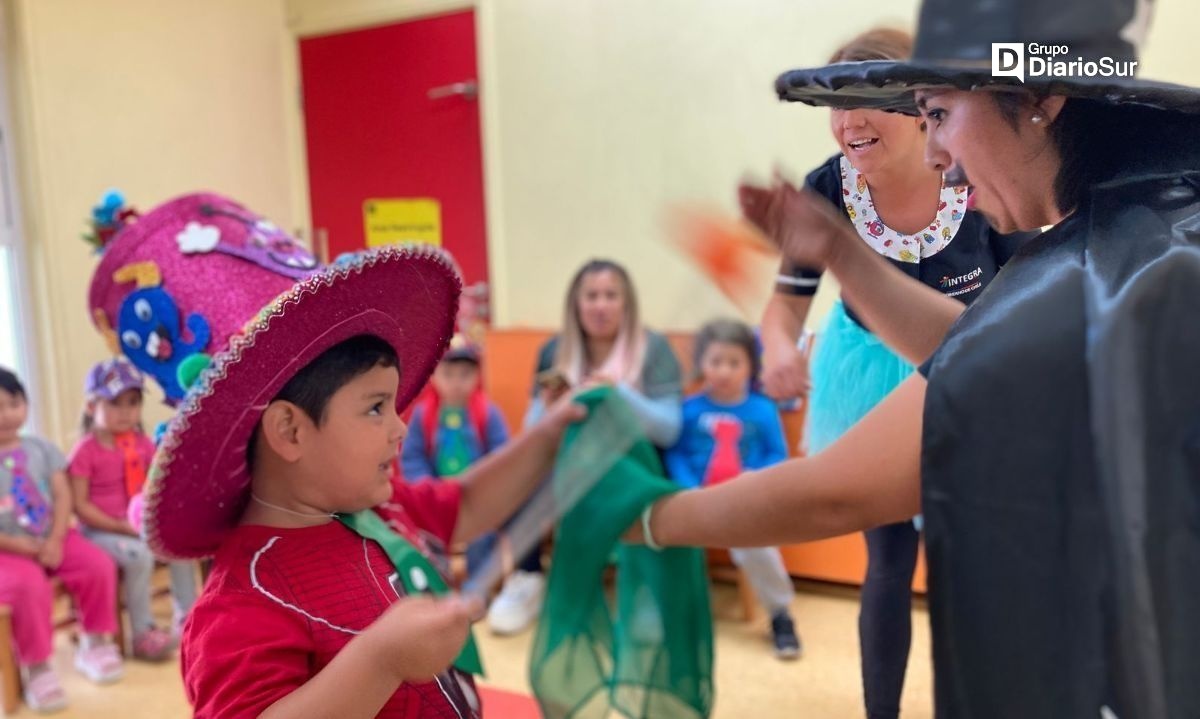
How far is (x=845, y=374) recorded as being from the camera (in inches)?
32.3

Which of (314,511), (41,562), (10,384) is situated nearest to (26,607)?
(41,562)

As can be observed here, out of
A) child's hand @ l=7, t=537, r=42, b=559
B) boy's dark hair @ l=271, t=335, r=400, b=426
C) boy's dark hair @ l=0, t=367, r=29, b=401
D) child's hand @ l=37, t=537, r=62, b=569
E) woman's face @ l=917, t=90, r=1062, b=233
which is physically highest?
woman's face @ l=917, t=90, r=1062, b=233

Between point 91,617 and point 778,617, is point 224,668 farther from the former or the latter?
point 91,617

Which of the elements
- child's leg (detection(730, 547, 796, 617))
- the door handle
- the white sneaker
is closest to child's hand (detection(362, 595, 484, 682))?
child's leg (detection(730, 547, 796, 617))

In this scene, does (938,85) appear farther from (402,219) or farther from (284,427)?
(402,219)

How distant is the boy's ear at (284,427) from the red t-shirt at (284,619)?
8cm

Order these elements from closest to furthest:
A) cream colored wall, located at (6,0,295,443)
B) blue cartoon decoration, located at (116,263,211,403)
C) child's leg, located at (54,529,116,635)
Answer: blue cartoon decoration, located at (116,263,211,403) < child's leg, located at (54,529,116,635) < cream colored wall, located at (6,0,295,443)

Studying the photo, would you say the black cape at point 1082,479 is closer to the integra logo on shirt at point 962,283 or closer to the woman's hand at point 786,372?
the integra logo on shirt at point 962,283

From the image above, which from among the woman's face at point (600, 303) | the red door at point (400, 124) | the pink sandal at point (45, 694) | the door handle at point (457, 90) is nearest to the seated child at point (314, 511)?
the woman's face at point (600, 303)

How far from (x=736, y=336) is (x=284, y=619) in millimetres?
460

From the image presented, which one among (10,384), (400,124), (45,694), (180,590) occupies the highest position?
(400,124)

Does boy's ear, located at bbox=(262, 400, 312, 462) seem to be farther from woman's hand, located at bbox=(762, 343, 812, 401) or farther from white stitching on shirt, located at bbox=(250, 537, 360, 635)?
woman's hand, located at bbox=(762, 343, 812, 401)

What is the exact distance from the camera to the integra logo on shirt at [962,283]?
0.68 m

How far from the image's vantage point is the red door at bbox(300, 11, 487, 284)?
11.5 ft
